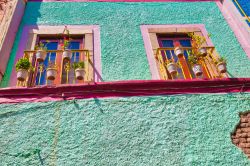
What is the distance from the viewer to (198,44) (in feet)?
24.1

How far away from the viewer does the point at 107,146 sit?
475 cm

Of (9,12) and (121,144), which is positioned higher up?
(9,12)

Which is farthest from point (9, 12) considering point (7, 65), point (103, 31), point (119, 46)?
point (119, 46)

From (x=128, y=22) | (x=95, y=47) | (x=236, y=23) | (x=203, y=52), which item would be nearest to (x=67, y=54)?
(x=95, y=47)

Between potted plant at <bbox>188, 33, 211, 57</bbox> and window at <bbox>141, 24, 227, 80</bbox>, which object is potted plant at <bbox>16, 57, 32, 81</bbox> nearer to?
window at <bbox>141, 24, 227, 80</bbox>

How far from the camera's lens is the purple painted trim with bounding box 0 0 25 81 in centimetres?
664

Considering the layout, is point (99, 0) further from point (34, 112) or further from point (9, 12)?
point (34, 112)

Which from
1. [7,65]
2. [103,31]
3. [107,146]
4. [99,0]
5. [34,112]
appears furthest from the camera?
[99,0]

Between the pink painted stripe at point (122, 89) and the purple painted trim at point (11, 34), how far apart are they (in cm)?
157

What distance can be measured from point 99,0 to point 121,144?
5210mm

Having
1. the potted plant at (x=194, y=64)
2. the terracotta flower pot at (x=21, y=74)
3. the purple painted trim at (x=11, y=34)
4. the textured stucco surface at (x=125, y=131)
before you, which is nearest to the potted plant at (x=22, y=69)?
the terracotta flower pot at (x=21, y=74)

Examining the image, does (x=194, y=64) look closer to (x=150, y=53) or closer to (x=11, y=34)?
(x=150, y=53)

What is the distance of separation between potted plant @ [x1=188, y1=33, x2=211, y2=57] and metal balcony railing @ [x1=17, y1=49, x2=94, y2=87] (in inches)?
93.8

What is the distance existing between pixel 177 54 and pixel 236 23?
2825 millimetres
